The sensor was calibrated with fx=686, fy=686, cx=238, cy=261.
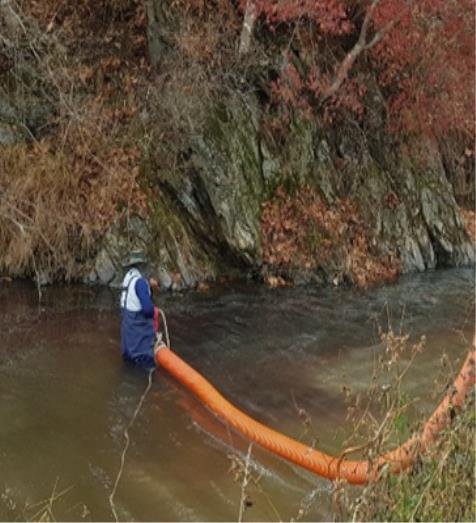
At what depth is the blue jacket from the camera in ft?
26.9

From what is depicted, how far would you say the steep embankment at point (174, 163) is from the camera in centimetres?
1152

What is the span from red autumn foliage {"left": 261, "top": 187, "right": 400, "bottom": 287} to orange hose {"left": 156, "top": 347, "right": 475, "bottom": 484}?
5179 mm

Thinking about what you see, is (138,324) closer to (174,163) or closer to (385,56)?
(174,163)

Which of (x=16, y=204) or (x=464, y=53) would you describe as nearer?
(x=16, y=204)

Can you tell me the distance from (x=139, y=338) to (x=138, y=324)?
169 mm

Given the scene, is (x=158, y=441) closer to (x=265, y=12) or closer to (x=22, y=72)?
(x=22, y=72)

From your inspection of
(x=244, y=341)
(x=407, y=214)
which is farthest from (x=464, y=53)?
(x=244, y=341)

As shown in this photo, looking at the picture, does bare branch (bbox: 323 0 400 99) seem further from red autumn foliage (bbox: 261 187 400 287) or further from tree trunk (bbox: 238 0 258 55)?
red autumn foliage (bbox: 261 187 400 287)

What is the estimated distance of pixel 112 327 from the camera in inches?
383

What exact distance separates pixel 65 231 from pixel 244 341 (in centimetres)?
369

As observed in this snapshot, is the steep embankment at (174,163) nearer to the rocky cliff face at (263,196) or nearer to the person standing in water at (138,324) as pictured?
the rocky cliff face at (263,196)

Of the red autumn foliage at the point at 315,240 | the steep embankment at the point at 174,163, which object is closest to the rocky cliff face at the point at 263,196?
the steep embankment at the point at 174,163

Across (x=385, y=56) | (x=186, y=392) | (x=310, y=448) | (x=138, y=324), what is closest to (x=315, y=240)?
(x=385, y=56)

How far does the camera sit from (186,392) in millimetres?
7789
